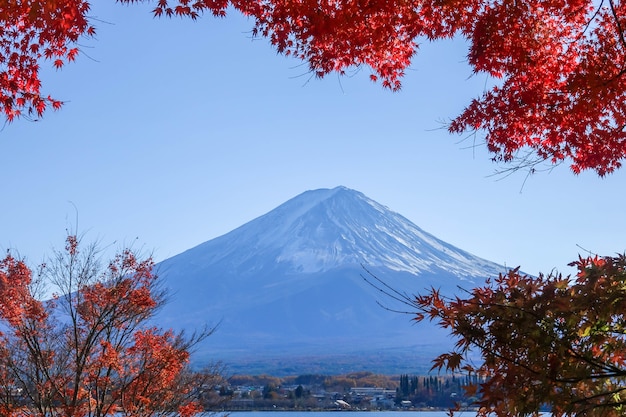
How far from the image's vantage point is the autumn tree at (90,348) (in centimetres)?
870

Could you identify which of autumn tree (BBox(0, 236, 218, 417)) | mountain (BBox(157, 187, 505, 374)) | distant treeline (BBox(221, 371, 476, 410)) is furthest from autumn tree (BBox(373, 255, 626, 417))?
mountain (BBox(157, 187, 505, 374))

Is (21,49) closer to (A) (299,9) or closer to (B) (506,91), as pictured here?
(A) (299,9)

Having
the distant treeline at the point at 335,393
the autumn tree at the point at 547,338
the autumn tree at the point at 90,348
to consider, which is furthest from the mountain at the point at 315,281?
the autumn tree at the point at 547,338

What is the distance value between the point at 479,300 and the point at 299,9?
3.33 m

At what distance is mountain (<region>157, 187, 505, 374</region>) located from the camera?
382 ft

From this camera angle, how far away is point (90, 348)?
8.74 meters

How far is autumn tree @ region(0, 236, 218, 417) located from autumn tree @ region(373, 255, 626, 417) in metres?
6.24

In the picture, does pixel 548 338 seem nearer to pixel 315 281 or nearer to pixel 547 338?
pixel 547 338

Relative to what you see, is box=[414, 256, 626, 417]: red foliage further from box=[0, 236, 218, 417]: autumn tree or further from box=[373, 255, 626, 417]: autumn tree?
box=[0, 236, 218, 417]: autumn tree

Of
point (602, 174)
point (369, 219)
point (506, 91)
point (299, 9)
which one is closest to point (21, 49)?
point (299, 9)

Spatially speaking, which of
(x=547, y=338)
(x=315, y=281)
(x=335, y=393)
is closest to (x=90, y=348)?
(x=547, y=338)

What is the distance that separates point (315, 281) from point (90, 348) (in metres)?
125

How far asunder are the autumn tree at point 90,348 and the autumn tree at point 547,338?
20.5ft

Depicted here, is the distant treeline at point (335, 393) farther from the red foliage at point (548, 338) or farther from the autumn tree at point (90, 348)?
the red foliage at point (548, 338)
